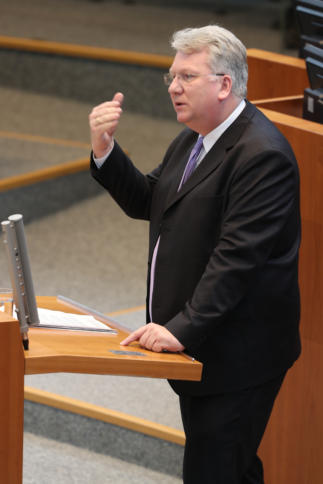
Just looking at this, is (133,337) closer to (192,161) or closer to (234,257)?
(234,257)

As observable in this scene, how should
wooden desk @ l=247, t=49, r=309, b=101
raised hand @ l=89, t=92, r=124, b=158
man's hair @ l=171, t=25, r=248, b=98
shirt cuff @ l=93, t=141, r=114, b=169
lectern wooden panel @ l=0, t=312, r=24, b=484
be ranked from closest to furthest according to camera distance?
lectern wooden panel @ l=0, t=312, r=24, b=484, man's hair @ l=171, t=25, r=248, b=98, raised hand @ l=89, t=92, r=124, b=158, shirt cuff @ l=93, t=141, r=114, b=169, wooden desk @ l=247, t=49, r=309, b=101

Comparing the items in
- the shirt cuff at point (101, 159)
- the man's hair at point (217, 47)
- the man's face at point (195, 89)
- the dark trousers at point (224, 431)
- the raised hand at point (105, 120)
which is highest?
the man's hair at point (217, 47)

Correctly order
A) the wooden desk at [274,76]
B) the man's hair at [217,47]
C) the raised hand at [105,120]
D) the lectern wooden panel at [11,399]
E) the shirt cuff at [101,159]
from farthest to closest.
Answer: the wooden desk at [274,76] < the shirt cuff at [101,159] < the raised hand at [105,120] < the man's hair at [217,47] < the lectern wooden panel at [11,399]

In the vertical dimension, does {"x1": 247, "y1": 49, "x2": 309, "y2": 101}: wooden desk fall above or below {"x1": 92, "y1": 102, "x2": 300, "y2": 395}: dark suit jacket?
above

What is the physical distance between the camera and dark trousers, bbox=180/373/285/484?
1.53 meters

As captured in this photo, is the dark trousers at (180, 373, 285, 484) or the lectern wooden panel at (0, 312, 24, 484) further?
the dark trousers at (180, 373, 285, 484)

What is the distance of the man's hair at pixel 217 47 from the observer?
1400 millimetres

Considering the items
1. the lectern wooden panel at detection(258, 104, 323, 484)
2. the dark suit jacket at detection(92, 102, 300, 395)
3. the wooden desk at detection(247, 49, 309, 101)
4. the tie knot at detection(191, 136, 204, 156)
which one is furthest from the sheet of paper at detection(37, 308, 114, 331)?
the wooden desk at detection(247, 49, 309, 101)

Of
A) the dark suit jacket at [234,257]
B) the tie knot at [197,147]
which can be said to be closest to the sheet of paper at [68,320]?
the dark suit jacket at [234,257]

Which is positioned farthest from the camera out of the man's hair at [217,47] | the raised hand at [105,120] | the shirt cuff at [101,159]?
the shirt cuff at [101,159]

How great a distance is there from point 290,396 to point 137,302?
1350 millimetres

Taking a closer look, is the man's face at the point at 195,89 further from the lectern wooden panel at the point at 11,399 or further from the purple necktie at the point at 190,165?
the lectern wooden panel at the point at 11,399

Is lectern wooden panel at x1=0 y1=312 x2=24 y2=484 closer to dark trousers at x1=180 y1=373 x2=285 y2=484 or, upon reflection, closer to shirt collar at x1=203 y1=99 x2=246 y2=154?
dark trousers at x1=180 y1=373 x2=285 y2=484

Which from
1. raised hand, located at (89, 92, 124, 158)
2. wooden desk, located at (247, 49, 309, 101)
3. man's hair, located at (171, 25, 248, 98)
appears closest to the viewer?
man's hair, located at (171, 25, 248, 98)
